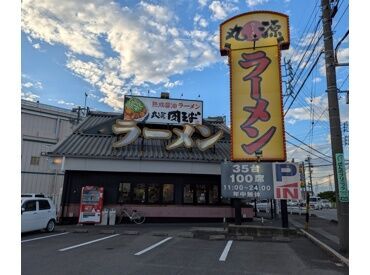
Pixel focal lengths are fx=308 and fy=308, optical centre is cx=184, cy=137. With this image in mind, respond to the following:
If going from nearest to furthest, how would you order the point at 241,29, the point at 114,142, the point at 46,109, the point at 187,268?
the point at 187,268 → the point at 241,29 → the point at 114,142 → the point at 46,109

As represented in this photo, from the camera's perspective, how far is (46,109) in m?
33.9

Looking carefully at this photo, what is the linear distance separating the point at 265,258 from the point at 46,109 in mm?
31182

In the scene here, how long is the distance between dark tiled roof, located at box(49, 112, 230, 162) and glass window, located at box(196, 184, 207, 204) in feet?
6.70

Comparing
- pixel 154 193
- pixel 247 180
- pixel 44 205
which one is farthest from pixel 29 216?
pixel 247 180

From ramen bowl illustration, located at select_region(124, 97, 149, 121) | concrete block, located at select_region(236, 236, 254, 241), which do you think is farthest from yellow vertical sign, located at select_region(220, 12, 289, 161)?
ramen bowl illustration, located at select_region(124, 97, 149, 121)

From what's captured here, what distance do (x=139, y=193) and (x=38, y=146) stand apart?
17.4 metres

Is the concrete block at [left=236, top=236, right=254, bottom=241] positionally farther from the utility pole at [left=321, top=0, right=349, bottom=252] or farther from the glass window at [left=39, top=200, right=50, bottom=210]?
the glass window at [left=39, top=200, right=50, bottom=210]

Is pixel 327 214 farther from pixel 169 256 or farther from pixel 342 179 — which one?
pixel 169 256

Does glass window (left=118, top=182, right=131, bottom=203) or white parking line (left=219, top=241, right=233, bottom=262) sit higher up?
glass window (left=118, top=182, right=131, bottom=203)

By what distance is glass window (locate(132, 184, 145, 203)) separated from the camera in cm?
1955

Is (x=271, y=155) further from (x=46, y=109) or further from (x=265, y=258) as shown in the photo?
(x=46, y=109)

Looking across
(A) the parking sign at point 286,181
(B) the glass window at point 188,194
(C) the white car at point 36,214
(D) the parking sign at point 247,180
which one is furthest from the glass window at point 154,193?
(A) the parking sign at point 286,181

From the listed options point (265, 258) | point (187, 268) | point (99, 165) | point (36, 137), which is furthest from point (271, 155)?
point (36, 137)

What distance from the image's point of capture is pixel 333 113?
34.6 feet
